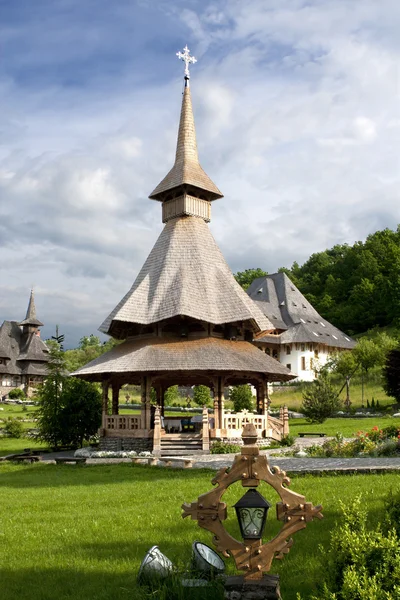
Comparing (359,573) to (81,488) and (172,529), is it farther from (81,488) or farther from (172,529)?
(81,488)

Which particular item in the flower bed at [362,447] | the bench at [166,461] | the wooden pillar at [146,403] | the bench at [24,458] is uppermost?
the wooden pillar at [146,403]

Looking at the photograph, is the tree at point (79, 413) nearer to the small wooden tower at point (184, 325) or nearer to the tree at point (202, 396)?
the small wooden tower at point (184, 325)

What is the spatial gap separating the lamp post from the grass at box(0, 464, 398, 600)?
0.35 metres

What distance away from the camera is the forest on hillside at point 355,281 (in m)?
77.7

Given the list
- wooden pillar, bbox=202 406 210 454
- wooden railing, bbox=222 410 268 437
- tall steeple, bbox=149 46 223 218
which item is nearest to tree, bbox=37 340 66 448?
wooden railing, bbox=222 410 268 437

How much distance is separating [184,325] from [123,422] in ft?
15.4

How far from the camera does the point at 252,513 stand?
16.4 ft

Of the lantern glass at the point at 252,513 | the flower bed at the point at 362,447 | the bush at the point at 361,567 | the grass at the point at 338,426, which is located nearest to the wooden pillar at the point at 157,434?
the flower bed at the point at 362,447

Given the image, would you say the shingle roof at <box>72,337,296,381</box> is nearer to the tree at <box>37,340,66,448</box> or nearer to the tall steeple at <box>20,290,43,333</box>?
the tree at <box>37,340,66,448</box>

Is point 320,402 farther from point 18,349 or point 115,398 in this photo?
point 18,349

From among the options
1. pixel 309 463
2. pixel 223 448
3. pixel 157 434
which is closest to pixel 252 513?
pixel 309 463

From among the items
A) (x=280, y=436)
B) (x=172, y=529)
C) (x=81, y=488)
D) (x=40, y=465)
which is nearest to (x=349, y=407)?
(x=280, y=436)

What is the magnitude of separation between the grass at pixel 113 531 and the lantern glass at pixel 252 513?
519mm

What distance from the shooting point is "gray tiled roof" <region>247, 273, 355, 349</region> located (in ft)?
205
